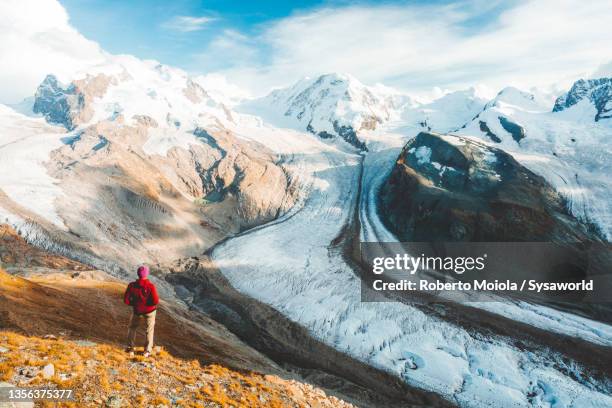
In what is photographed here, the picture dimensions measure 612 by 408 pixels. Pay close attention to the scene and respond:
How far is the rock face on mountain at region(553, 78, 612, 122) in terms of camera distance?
97963 mm

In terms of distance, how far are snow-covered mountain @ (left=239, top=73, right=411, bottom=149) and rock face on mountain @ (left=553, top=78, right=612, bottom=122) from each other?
59.4 meters

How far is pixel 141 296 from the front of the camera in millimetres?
12594

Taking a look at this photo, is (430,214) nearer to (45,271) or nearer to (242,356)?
(242,356)

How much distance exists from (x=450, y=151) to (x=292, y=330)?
172 ft

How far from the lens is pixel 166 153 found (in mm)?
80500

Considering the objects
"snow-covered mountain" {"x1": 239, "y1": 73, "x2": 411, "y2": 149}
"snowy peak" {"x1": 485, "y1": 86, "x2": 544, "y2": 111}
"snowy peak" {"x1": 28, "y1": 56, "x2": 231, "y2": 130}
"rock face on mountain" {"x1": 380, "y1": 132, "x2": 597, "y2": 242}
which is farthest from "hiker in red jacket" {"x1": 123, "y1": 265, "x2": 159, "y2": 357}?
"snowy peak" {"x1": 485, "y1": 86, "x2": 544, "y2": 111}

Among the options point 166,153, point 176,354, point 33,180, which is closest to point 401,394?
point 176,354

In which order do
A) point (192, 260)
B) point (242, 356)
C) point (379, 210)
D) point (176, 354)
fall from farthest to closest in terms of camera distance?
point (379, 210) → point (192, 260) → point (242, 356) → point (176, 354)

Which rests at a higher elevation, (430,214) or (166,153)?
(166,153)

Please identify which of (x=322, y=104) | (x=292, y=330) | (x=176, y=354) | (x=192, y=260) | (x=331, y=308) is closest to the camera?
(x=176, y=354)

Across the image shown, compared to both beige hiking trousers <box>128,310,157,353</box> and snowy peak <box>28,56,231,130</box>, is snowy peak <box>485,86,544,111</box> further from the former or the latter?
beige hiking trousers <box>128,310,157,353</box>

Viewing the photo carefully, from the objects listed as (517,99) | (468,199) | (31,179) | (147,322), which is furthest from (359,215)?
(517,99)

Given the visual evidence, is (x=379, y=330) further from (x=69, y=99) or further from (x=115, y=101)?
(x=69, y=99)

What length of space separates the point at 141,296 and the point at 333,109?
145916 mm
